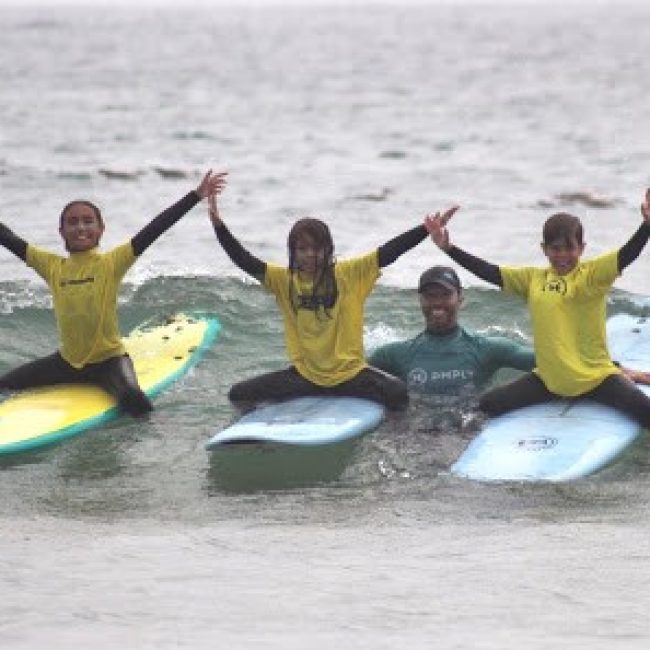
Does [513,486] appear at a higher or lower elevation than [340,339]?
lower

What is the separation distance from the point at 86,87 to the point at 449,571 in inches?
1377

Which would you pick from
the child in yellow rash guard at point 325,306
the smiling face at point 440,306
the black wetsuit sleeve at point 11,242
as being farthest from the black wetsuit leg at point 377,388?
the black wetsuit sleeve at point 11,242

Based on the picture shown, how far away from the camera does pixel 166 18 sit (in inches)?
3971

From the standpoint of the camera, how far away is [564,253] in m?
9.48

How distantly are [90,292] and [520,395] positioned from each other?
2.86 meters

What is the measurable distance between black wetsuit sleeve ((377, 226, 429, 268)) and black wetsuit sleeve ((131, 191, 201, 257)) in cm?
124

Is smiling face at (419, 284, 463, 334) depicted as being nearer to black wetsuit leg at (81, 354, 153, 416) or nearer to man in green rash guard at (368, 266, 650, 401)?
man in green rash guard at (368, 266, 650, 401)

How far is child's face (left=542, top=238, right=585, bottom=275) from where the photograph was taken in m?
9.46

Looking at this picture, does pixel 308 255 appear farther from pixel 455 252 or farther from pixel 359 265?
pixel 455 252

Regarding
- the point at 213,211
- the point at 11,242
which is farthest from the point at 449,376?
the point at 11,242

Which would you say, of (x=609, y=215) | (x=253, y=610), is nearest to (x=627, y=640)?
(x=253, y=610)

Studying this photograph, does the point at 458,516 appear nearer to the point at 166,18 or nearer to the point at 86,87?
the point at 86,87

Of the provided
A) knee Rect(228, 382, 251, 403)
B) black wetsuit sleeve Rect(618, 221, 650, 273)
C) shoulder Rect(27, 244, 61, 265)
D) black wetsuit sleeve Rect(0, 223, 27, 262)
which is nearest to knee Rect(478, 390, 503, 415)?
black wetsuit sleeve Rect(618, 221, 650, 273)

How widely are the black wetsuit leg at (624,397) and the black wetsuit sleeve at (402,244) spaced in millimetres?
1421
